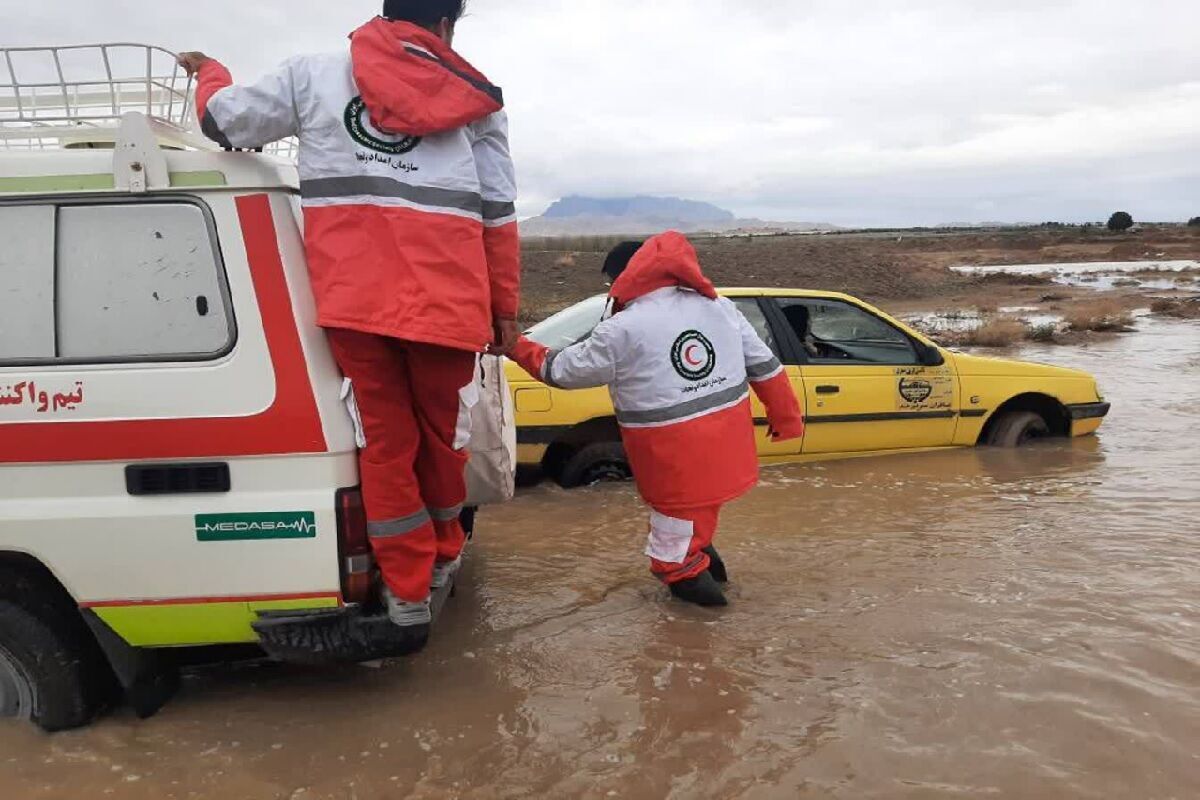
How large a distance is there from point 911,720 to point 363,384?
2.20m

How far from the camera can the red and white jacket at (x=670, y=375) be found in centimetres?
414

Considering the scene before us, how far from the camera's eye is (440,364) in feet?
9.75

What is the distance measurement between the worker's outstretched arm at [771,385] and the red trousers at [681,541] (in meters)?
0.61

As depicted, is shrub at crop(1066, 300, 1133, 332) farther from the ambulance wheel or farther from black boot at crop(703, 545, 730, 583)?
black boot at crop(703, 545, 730, 583)

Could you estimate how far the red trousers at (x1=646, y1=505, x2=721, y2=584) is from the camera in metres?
4.24

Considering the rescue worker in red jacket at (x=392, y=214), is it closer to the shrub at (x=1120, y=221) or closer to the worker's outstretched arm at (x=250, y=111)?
the worker's outstretched arm at (x=250, y=111)

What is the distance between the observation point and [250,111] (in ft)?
9.25

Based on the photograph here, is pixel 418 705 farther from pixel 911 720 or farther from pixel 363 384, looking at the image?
pixel 911 720

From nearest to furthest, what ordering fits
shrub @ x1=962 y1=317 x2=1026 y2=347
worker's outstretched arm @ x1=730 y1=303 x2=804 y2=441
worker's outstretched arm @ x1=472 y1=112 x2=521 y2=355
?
worker's outstretched arm @ x1=472 y1=112 x2=521 y2=355
worker's outstretched arm @ x1=730 y1=303 x2=804 y2=441
shrub @ x1=962 y1=317 x2=1026 y2=347

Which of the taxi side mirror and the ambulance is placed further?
the taxi side mirror

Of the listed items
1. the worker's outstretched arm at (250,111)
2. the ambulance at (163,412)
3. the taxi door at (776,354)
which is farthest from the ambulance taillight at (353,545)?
the taxi door at (776,354)

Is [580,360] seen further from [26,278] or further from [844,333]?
[844,333]

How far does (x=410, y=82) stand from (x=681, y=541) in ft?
7.73

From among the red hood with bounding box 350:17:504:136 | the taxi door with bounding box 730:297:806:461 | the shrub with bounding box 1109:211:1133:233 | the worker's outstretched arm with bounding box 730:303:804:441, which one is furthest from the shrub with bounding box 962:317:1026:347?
the shrub with bounding box 1109:211:1133:233
